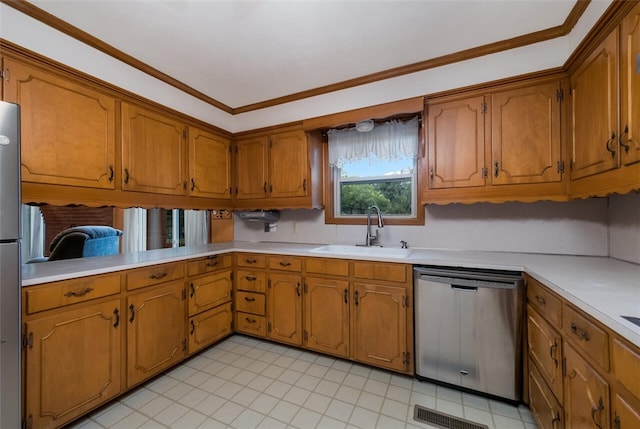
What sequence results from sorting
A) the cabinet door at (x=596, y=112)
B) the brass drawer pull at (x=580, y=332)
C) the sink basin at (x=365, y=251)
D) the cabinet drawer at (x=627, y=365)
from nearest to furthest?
the cabinet drawer at (x=627, y=365), the brass drawer pull at (x=580, y=332), the cabinet door at (x=596, y=112), the sink basin at (x=365, y=251)

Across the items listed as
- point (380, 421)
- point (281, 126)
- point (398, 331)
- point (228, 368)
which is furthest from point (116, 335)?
point (281, 126)

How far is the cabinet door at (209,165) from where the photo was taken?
2658 mm

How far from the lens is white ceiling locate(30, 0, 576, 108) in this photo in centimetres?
159

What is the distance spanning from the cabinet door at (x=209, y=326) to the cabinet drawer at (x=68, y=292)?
2.51ft

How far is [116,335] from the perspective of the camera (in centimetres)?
178

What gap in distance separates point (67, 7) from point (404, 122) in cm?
248

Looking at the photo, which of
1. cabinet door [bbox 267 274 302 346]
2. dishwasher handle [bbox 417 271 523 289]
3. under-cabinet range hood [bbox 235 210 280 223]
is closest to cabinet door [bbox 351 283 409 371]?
dishwasher handle [bbox 417 271 523 289]

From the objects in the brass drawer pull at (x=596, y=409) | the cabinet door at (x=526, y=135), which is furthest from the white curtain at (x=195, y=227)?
the brass drawer pull at (x=596, y=409)

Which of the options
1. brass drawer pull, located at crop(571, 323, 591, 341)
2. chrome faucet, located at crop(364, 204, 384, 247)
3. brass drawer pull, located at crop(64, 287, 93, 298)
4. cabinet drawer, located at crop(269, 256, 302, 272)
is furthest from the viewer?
chrome faucet, located at crop(364, 204, 384, 247)

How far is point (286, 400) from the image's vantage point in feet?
5.95

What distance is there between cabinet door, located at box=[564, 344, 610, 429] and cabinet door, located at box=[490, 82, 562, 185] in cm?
121

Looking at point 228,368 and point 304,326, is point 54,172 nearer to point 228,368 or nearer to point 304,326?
point 228,368

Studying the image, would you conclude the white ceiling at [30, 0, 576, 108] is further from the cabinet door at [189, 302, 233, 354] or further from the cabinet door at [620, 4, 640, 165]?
the cabinet door at [189, 302, 233, 354]

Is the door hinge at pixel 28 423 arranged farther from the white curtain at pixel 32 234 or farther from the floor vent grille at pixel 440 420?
the floor vent grille at pixel 440 420
